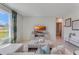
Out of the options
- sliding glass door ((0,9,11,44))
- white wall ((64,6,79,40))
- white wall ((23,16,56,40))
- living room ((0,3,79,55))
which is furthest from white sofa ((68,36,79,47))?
sliding glass door ((0,9,11,44))

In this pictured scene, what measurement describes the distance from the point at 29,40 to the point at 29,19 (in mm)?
1070

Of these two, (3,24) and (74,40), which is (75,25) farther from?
(3,24)

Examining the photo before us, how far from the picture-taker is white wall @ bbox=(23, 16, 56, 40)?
4.43 m

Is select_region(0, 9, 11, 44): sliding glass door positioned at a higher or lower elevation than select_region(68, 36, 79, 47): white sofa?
higher

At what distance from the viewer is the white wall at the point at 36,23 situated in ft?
14.5

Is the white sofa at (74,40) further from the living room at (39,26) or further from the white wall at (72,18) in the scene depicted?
the white wall at (72,18)

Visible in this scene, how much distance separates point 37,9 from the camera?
4.55 m

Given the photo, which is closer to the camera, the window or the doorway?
the window

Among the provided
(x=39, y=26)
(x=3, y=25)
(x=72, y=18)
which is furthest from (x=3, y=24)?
(x=72, y=18)

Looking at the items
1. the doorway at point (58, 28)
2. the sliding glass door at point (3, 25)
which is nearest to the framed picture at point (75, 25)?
the doorway at point (58, 28)

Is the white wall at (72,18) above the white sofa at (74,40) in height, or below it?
above

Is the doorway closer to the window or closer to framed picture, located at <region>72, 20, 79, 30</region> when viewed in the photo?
framed picture, located at <region>72, 20, 79, 30</region>

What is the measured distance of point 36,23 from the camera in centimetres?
453
